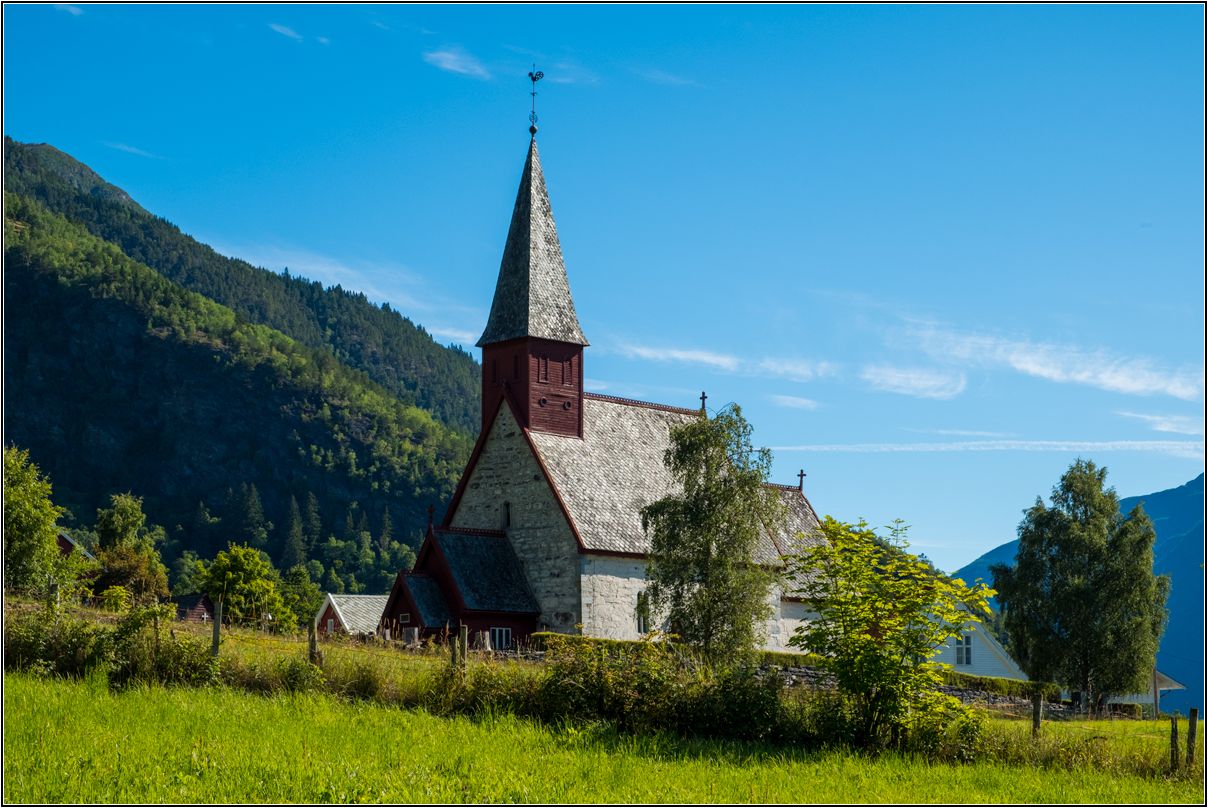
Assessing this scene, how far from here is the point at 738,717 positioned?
920 inches

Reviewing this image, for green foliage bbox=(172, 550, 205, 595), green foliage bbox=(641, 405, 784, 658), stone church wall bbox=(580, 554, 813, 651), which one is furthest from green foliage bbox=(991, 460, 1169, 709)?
green foliage bbox=(172, 550, 205, 595)

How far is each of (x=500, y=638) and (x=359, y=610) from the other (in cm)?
3879

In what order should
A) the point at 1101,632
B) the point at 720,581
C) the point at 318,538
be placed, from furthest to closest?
the point at 318,538, the point at 1101,632, the point at 720,581

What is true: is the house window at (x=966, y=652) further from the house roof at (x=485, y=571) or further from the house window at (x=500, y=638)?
the house window at (x=500, y=638)

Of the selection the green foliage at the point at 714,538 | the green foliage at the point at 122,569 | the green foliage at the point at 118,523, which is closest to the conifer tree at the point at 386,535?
the green foliage at the point at 118,523

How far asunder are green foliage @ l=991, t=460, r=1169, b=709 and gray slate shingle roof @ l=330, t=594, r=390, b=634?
39926mm

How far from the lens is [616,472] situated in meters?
51.1

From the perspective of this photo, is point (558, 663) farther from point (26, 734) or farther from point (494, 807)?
point (26, 734)

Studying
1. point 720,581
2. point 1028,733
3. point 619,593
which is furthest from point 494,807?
point 619,593

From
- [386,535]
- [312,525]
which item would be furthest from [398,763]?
[312,525]

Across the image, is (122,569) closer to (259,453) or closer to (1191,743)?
(1191,743)

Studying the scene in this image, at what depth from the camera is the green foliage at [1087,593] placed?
5109 cm

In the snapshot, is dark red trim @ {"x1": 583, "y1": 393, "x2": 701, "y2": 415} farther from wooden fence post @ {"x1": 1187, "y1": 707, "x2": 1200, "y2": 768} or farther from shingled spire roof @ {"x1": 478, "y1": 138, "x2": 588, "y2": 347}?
wooden fence post @ {"x1": 1187, "y1": 707, "x2": 1200, "y2": 768}

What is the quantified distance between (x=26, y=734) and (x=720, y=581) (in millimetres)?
21121
